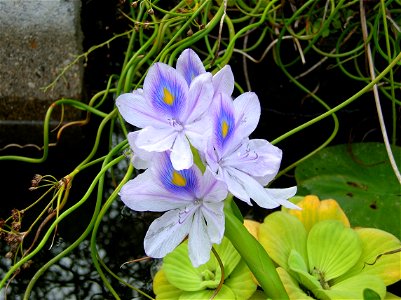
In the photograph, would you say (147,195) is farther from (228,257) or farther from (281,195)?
(228,257)

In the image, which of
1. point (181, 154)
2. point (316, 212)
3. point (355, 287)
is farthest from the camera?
point (316, 212)

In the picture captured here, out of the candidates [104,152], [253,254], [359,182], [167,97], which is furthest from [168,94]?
[104,152]

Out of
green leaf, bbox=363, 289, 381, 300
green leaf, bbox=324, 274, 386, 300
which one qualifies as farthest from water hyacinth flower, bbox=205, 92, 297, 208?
green leaf, bbox=324, 274, 386, 300

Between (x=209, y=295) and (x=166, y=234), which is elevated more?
(x=166, y=234)

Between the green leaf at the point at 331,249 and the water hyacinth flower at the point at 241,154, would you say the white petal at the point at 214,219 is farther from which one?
the green leaf at the point at 331,249

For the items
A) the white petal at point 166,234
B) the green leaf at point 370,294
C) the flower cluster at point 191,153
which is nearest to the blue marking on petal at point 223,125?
the flower cluster at point 191,153
